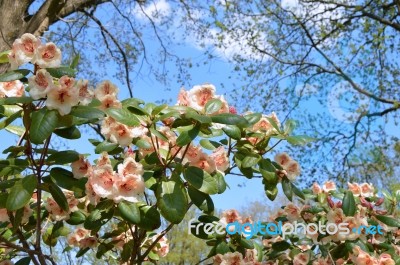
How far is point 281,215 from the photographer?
8.25ft

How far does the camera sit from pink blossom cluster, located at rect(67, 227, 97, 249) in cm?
218

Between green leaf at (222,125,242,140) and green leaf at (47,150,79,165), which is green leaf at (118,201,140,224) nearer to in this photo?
green leaf at (47,150,79,165)

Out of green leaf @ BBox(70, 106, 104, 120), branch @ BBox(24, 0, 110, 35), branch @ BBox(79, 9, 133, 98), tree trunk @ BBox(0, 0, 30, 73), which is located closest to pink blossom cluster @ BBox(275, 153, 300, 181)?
green leaf @ BBox(70, 106, 104, 120)

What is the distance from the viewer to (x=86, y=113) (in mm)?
1351

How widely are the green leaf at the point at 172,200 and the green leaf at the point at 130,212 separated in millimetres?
68

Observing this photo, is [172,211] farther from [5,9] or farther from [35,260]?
[5,9]

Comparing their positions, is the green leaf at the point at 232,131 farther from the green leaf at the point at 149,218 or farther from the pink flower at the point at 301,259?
the pink flower at the point at 301,259

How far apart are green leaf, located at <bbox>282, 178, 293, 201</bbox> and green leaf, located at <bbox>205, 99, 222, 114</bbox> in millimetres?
514

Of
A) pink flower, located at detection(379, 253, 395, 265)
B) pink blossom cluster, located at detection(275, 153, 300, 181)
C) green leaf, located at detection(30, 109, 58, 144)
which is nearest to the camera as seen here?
green leaf, located at detection(30, 109, 58, 144)

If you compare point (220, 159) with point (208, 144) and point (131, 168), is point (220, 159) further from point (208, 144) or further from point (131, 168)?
point (131, 168)

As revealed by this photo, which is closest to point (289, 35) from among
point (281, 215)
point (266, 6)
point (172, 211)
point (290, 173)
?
point (266, 6)

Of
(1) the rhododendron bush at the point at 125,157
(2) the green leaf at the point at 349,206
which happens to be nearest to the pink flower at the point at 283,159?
(1) the rhododendron bush at the point at 125,157

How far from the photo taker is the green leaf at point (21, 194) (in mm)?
1344

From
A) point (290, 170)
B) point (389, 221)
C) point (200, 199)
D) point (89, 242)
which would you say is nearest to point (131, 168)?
point (200, 199)
